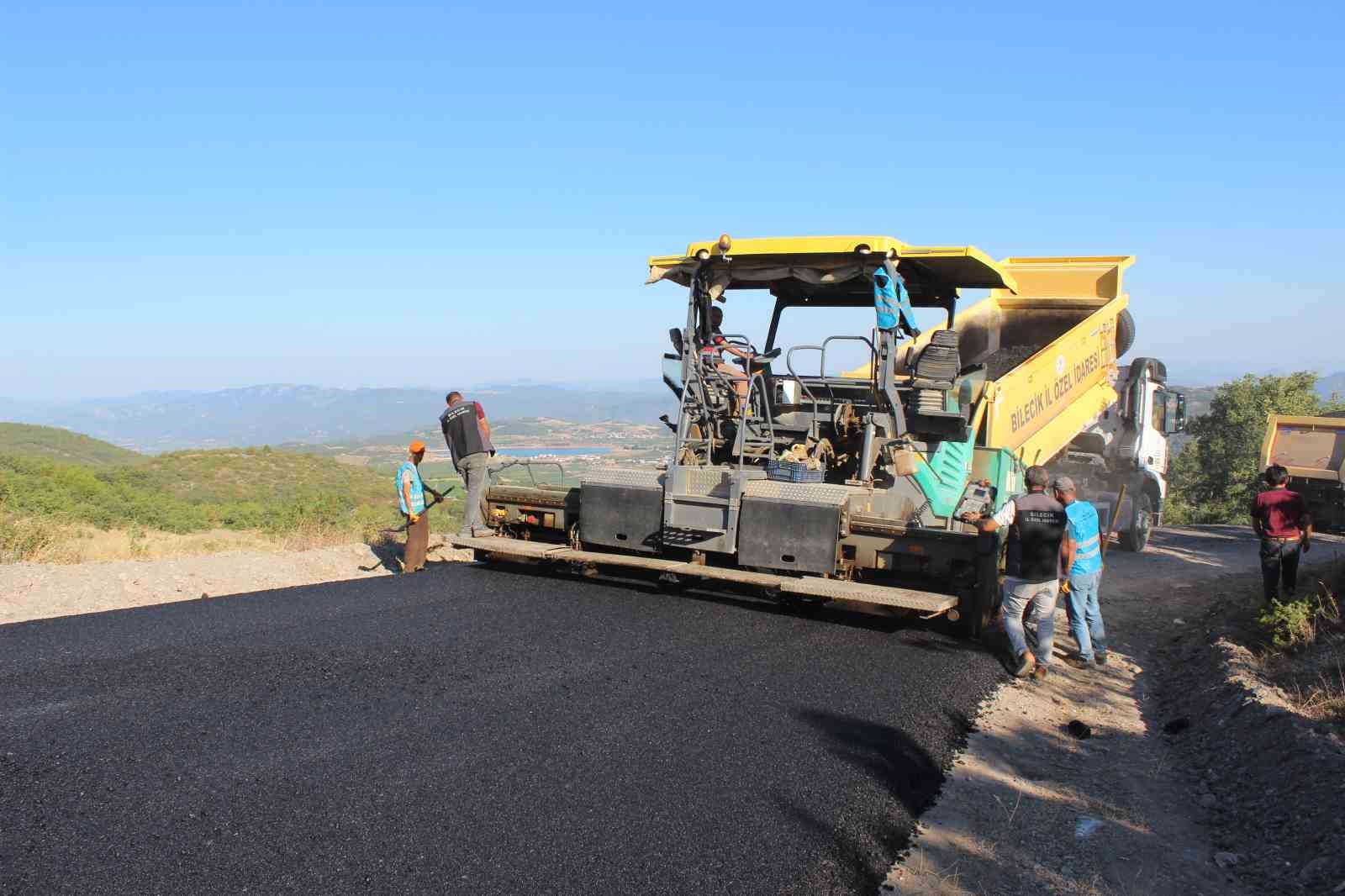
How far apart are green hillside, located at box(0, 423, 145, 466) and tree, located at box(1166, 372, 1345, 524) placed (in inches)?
1180

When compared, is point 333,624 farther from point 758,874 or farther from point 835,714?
point 758,874

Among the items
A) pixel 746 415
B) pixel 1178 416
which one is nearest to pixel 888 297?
pixel 746 415

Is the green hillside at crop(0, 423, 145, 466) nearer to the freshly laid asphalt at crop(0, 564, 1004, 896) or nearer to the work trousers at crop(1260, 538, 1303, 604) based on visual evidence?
the freshly laid asphalt at crop(0, 564, 1004, 896)

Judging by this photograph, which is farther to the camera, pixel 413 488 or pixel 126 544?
pixel 126 544

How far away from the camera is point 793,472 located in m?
7.76

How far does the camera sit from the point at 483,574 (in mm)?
8602

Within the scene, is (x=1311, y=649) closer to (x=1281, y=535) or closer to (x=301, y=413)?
(x=1281, y=535)

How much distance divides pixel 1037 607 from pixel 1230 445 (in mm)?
19576

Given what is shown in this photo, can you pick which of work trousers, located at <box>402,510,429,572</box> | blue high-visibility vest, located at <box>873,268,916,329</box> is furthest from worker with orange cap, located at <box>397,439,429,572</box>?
blue high-visibility vest, located at <box>873,268,916,329</box>

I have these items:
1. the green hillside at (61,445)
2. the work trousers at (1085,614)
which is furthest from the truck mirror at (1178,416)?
the green hillside at (61,445)

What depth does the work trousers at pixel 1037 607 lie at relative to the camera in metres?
6.83

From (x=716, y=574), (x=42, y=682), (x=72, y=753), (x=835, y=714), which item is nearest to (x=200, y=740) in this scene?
(x=72, y=753)

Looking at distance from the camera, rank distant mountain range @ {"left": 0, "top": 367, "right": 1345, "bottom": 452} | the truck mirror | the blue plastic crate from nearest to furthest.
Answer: the blue plastic crate < the truck mirror < distant mountain range @ {"left": 0, "top": 367, "right": 1345, "bottom": 452}

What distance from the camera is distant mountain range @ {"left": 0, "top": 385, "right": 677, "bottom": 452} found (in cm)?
9419
